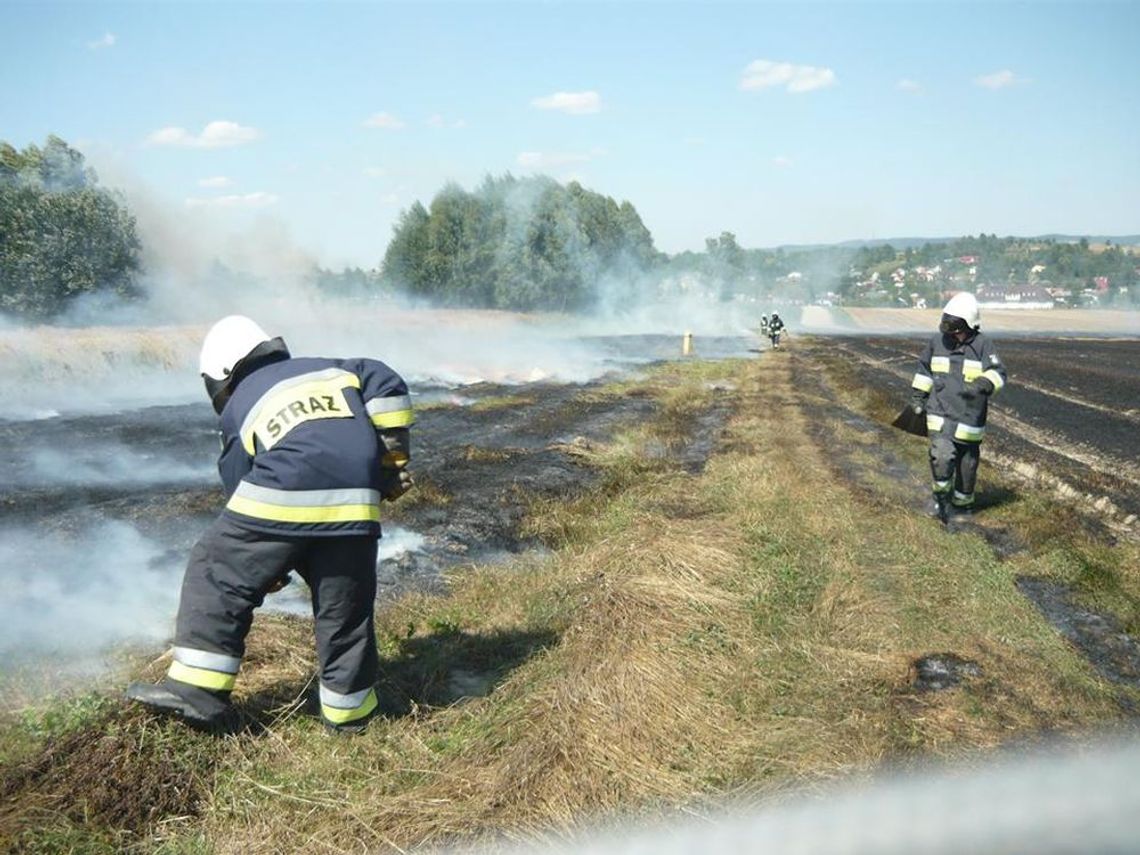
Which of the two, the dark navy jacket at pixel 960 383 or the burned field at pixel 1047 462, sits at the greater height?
the dark navy jacket at pixel 960 383

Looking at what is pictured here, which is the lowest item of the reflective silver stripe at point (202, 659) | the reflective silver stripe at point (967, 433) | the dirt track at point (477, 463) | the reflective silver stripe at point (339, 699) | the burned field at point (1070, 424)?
the burned field at point (1070, 424)

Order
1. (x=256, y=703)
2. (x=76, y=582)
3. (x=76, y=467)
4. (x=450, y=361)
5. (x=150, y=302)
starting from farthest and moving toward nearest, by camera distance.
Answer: (x=150, y=302), (x=450, y=361), (x=76, y=467), (x=76, y=582), (x=256, y=703)

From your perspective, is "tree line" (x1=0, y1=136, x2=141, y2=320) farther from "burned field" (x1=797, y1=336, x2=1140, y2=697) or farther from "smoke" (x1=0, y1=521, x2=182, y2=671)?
"smoke" (x1=0, y1=521, x2=182, y2=671)

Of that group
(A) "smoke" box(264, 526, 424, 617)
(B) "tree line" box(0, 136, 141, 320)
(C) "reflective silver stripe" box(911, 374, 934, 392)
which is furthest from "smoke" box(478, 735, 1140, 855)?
(B) "tree line" box(0, 136, 141, 320)

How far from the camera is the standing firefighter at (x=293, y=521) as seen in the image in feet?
10.9

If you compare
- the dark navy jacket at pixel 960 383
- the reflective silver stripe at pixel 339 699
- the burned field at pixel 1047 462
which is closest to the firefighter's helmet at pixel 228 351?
the reflective silver stripe at pixel 339 699

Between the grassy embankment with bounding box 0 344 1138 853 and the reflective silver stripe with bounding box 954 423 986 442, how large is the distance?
4.27 feet

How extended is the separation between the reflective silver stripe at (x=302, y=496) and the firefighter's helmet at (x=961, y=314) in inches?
241

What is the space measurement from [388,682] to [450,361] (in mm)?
24053

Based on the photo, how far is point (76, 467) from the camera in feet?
34.7

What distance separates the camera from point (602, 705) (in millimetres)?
3725

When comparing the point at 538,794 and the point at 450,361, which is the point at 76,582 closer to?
the point at 538,794

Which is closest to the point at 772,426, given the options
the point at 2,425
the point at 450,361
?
the point at 2,425

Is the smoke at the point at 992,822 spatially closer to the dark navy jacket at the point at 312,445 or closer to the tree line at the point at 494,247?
the dark navy jacket at the point at 312,445
